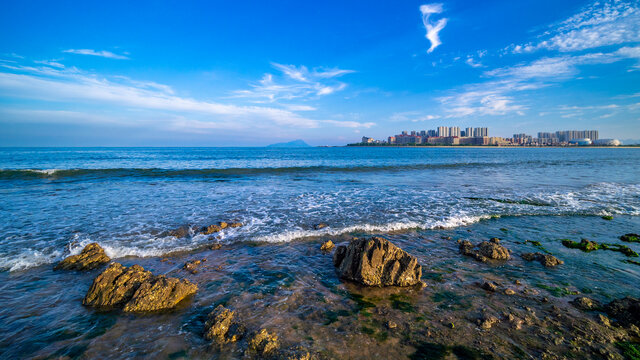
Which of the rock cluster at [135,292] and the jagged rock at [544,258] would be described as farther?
the jagged rock at [544,258]

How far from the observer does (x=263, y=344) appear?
356 cm

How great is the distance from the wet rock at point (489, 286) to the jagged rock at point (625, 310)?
5.18ft

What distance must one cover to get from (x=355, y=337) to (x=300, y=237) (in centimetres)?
473

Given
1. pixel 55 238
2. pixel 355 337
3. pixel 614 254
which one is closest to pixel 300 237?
pixel 355 337

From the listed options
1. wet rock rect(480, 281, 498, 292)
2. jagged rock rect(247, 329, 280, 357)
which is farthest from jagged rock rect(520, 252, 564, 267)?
jagged rock rect(247, 329, 280, 357)

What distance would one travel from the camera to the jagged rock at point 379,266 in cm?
530

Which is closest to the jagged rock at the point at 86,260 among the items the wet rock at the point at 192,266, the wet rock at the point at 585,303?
the wet rock at the point at 192,266

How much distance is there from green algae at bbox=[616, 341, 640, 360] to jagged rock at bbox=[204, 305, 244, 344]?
5.35m

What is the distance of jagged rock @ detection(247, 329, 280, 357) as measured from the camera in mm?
3475

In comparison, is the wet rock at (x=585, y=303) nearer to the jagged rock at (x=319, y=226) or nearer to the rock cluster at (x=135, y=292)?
the jagged rock at (x=319, y=226)

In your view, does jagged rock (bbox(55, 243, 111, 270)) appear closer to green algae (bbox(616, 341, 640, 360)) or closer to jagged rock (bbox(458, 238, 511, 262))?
jagged rock (bbox(458, 238, 511, 262))

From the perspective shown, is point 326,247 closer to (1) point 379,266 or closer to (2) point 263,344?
(1) point 379,266

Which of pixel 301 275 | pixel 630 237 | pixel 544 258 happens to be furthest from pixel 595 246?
pixel 301 275

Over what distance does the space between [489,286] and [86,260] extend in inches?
359
